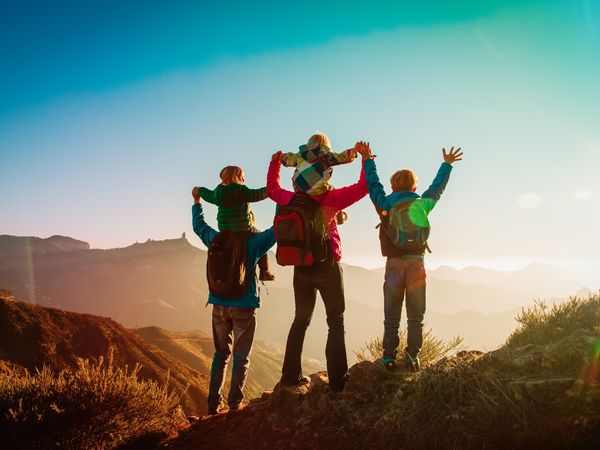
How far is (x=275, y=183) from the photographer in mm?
3791

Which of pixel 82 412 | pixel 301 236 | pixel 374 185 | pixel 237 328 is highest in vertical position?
pixel 374 185

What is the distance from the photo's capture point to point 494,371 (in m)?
3.04

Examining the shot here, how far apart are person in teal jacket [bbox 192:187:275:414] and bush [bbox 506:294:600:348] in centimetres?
310

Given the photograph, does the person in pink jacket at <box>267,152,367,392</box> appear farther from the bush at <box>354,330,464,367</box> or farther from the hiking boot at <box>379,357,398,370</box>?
the bush at <box>354,330,464,367</box>

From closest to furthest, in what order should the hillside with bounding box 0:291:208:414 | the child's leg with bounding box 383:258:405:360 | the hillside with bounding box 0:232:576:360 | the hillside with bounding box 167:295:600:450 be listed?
the hillside with bounding box 167:295:600:450
the child's leg with bounding box 383:258:405:360
the hillside with bounding box 0:291:208:414
the hillside with bounding box 0:232:576:360

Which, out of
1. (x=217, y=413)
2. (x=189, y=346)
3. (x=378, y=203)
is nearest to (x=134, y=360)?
(x=189, y=346)

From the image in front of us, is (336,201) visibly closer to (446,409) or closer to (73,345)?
(446,409)

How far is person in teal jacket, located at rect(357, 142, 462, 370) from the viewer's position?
3.56m

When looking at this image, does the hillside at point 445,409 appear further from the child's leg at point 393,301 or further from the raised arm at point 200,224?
the raised arm at point 200,224

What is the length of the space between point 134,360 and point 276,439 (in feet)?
68.9

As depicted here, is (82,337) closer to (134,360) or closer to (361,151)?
(134,360)

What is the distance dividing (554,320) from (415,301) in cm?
227

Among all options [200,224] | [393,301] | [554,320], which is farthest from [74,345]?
[554,320]

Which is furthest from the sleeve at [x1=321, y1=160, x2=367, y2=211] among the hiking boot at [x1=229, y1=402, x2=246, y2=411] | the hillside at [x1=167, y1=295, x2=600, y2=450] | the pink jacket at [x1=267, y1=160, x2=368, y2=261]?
the hiking boot at [x1=229, y1=402, x2=246, y2=411]
